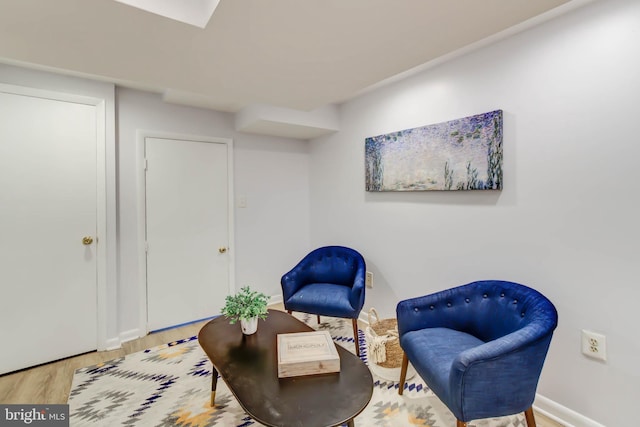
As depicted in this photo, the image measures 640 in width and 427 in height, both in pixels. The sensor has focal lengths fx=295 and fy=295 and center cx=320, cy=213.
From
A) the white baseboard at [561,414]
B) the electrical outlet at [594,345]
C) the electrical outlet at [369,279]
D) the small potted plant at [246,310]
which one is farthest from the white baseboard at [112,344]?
the electrical outlet at [594,345]

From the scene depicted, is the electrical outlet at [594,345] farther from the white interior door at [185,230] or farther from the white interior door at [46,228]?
the white interior door at [46,228]

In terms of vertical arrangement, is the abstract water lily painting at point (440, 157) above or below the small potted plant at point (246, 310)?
above

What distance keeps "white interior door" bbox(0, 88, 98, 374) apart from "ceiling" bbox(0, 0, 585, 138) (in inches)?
42.3

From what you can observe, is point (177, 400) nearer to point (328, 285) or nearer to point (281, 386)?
point (281, 386)

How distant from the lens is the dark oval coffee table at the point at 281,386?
1.12 metres

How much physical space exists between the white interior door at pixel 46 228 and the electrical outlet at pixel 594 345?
3446mm

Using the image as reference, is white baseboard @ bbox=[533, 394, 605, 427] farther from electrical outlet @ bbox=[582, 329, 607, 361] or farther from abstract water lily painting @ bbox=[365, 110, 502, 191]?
abstract water lily painting @ bbox=[365, 110, 502, 191]

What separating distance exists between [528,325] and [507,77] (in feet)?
4.88

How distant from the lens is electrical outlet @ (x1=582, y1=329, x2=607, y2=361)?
153 centimetres

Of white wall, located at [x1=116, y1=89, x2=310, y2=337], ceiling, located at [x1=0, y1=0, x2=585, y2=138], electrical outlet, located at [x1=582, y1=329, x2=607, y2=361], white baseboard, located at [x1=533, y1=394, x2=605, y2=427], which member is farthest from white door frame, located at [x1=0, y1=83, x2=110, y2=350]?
electrical outlet, located at [x1=582, y1=329, x2=607, y2=361]

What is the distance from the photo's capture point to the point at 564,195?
1.64m

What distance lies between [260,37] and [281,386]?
5.00ft

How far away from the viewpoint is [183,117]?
2.94m

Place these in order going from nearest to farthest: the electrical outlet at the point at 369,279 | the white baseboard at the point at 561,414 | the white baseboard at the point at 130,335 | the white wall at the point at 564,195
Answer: the white wall at the point at 564,195
the white baseboard at the point at 561,414
the white baseboard at the point at 130,335
the electrical outlet at the point at 369,279
